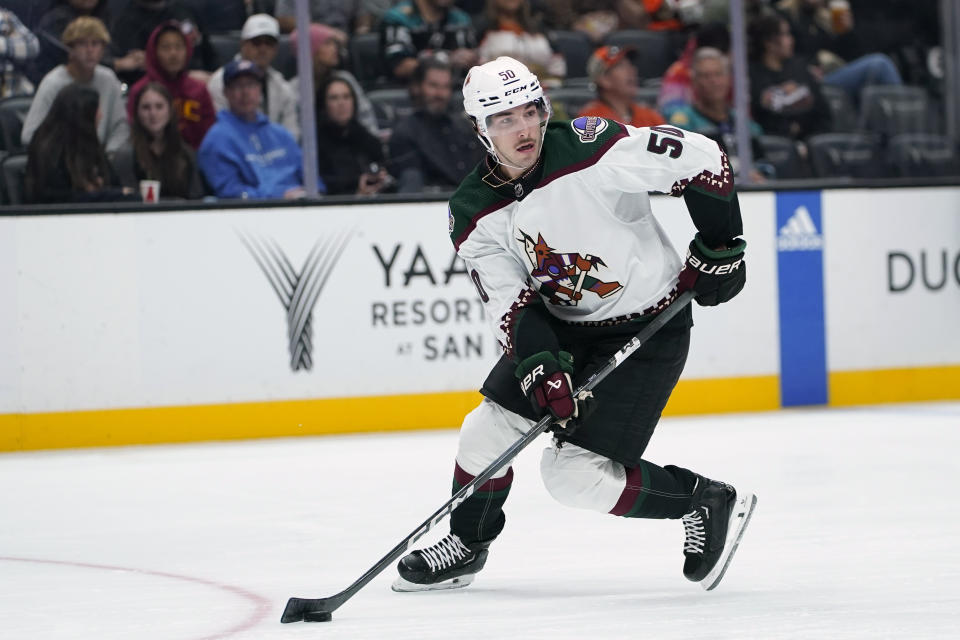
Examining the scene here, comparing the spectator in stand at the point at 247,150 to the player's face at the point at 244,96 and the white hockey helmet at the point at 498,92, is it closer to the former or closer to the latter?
the player's face at the point at 244,96

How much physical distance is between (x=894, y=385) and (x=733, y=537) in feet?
11.5

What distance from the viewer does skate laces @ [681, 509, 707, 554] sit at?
2664 millimetres

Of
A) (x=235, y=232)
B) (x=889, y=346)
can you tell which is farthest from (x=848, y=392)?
(x=235, y=232)

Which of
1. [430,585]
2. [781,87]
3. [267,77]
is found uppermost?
[267,77]

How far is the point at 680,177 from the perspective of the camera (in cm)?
263

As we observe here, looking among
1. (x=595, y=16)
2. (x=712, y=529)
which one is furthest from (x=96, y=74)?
(x=712, y=529)

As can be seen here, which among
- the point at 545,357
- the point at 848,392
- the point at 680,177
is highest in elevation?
the point at 680,177

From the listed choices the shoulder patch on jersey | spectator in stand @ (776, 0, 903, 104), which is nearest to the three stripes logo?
spectator in stand @ (776, 0, 903, 104)

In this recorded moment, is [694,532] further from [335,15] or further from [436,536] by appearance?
[335,15]

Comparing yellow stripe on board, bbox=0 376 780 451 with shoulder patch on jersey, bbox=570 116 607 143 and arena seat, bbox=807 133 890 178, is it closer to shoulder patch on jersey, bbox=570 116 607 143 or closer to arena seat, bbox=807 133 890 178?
arena seat, bbox=807 133 890 178

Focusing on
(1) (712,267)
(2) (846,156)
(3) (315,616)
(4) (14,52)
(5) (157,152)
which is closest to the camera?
(3) (315,616)

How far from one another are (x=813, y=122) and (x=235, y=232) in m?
2.73

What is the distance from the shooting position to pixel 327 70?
564cm

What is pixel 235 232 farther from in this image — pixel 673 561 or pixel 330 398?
pixel 673 561
